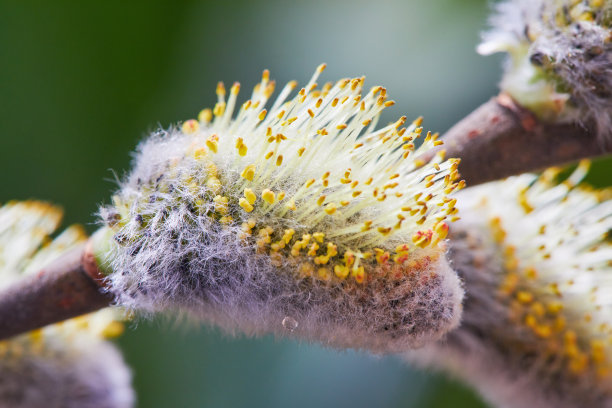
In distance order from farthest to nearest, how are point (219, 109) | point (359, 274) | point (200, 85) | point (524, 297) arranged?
1. point (200, 85)
2. point (524, 297)
3. point (219, 109)
4. point (359, 274)

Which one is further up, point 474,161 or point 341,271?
point 474,161

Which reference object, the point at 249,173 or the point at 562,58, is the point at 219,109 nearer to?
the point at 249,173

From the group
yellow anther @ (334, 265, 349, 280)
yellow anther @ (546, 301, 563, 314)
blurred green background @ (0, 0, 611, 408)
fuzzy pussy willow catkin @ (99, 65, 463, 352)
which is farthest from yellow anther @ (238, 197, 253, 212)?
blurred green background @ (0, 0, 611, 408)

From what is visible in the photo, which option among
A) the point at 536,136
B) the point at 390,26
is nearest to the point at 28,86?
the point at 390,26

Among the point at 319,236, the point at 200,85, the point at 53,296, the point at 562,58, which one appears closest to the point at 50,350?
the point at 53,296

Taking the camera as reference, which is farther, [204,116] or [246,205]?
[204,116]

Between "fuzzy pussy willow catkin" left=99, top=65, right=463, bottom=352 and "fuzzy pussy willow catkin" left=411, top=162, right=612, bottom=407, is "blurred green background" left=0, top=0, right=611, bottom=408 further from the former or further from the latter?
"fuzzy pussy willow catkin" left=99, top=65, right=463, bottom=352

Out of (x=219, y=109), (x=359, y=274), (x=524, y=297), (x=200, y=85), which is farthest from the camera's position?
(x=200, y=85)
